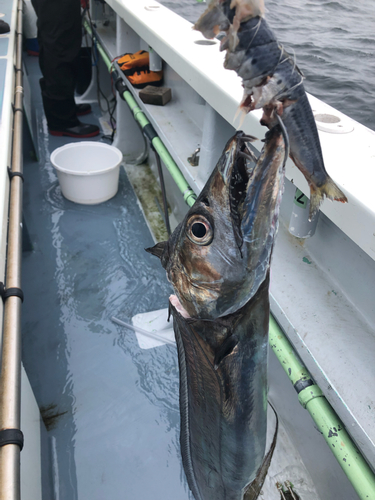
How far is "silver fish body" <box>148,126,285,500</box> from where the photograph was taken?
77 cm

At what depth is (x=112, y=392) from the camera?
7.20 ft

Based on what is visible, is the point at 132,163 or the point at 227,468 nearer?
the point at 227,468

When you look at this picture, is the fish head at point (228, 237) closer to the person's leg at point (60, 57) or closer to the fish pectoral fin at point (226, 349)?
the fish pectoral fin at point (226, 349)

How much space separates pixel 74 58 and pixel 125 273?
2.96 m

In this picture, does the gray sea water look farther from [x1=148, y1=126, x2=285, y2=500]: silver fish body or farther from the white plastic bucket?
[x1=148, y1=126, x2=285, y2=500]: silver fish body

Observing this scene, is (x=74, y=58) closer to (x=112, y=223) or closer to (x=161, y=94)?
(x=161, y=94)

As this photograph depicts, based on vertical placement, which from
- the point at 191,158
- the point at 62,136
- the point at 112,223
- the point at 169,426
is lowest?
the point at 169,426

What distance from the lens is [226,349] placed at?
0.92m

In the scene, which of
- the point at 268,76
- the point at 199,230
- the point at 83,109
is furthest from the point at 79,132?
the point at 268,76

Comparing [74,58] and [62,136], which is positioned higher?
[74,58]

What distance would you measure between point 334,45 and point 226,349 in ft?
14.3

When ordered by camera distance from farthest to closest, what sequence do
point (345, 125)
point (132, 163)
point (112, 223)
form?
point (132, 163)
point (112, 223)
point (345, 125)

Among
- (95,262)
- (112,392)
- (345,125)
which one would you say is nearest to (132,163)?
(95,262)

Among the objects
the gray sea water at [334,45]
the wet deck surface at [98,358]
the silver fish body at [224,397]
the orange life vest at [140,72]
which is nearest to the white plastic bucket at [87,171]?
the wet deck surface at [98,358]
